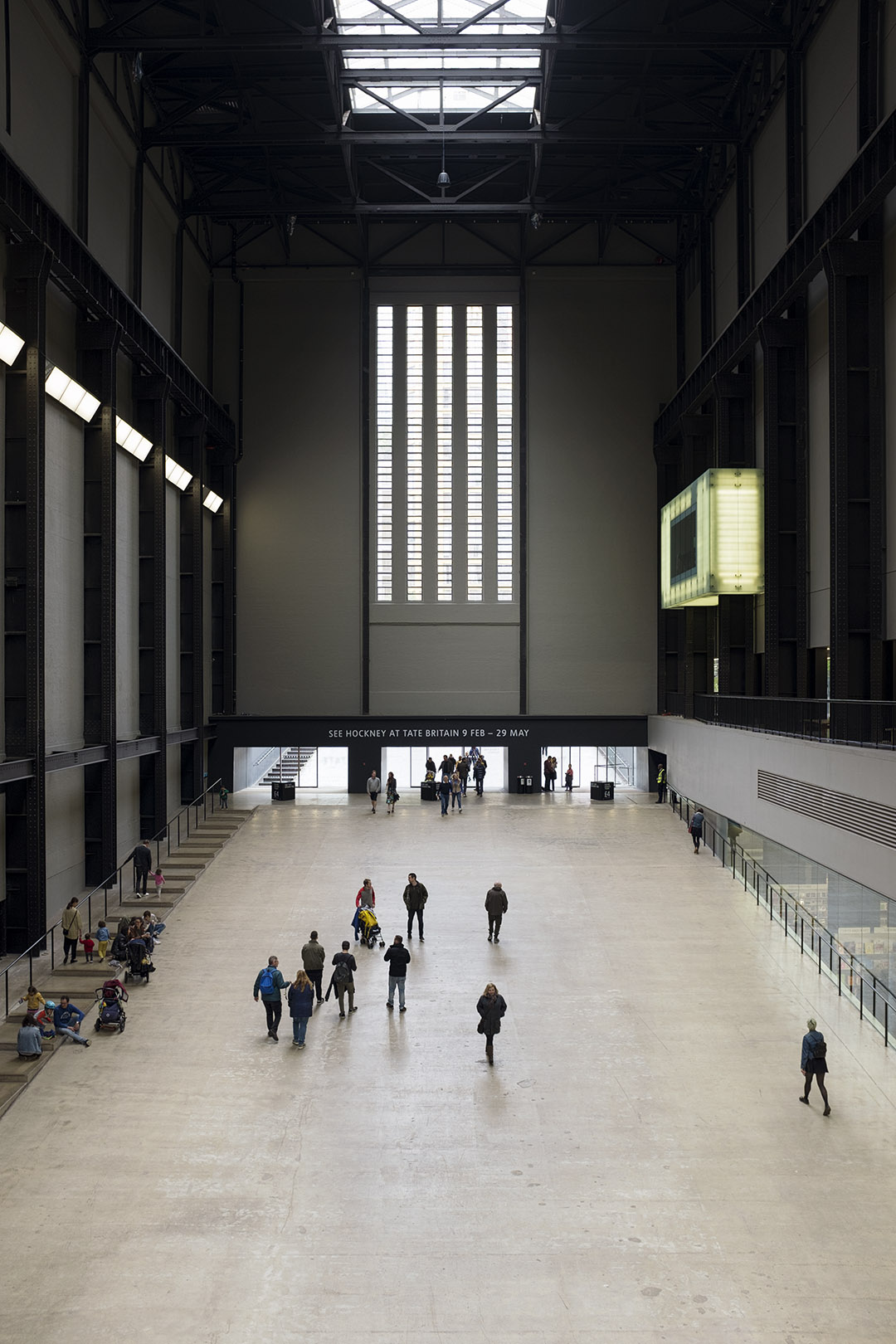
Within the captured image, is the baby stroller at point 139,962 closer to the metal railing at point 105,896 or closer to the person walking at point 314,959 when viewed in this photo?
the metal railing at point 105,896

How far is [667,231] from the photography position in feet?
138

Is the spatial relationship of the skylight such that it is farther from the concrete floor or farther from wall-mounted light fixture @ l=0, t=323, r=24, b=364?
the concrete floor

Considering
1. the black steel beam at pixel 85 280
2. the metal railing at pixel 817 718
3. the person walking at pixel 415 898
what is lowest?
the person walking at pixel 415 898

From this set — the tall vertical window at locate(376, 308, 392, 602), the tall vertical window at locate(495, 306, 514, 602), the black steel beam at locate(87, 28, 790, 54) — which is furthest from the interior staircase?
the black steel beam at locate(87, 28, 790, 54)

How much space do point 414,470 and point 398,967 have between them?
27.8m

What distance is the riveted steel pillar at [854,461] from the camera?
21.8 meters

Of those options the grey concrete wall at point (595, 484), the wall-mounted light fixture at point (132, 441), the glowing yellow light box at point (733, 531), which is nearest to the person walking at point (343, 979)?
the glowing yellow light box at point (733, 531)

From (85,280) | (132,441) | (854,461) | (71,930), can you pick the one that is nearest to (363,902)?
(71,930)

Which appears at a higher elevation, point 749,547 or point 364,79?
point 364,79

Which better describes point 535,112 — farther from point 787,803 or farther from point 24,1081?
point 24,1081

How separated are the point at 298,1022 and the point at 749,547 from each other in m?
18.5

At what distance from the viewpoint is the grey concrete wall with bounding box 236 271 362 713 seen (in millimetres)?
42094

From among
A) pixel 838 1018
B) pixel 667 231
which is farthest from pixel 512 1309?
pixel 667 231

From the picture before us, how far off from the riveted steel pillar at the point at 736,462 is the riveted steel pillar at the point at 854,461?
31.3 feet
